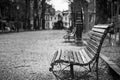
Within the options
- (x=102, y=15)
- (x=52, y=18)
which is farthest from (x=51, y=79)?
(x=52, y=18)

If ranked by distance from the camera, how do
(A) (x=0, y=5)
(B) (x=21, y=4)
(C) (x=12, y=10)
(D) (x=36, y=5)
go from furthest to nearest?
1. (D) (x=36, y=5)
2. (B) (x=21, y=4)
3. (C) (x=12, y=10)
4. (A) (x=0, y=5)

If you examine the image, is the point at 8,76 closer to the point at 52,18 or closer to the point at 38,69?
the point at 38,69

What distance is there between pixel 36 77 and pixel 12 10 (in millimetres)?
44396

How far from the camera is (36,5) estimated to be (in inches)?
2441

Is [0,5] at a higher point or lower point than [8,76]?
higher

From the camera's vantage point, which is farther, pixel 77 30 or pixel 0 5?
pixel 0 5

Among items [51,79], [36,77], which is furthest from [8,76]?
[51,79]

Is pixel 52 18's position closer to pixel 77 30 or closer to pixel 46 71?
pixel 77 30

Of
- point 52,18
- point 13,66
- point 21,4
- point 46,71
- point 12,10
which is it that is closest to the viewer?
point 46,71

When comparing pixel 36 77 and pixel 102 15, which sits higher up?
pixel 102 15

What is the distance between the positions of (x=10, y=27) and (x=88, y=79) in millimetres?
44772

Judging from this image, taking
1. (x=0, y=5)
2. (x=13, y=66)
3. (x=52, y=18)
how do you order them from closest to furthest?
(x=13, y=66) < (x=0, y=5) < (x=52, y=18)

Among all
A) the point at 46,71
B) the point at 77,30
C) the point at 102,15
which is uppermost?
the point at 102,15

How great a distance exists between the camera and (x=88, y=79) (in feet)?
16.2
